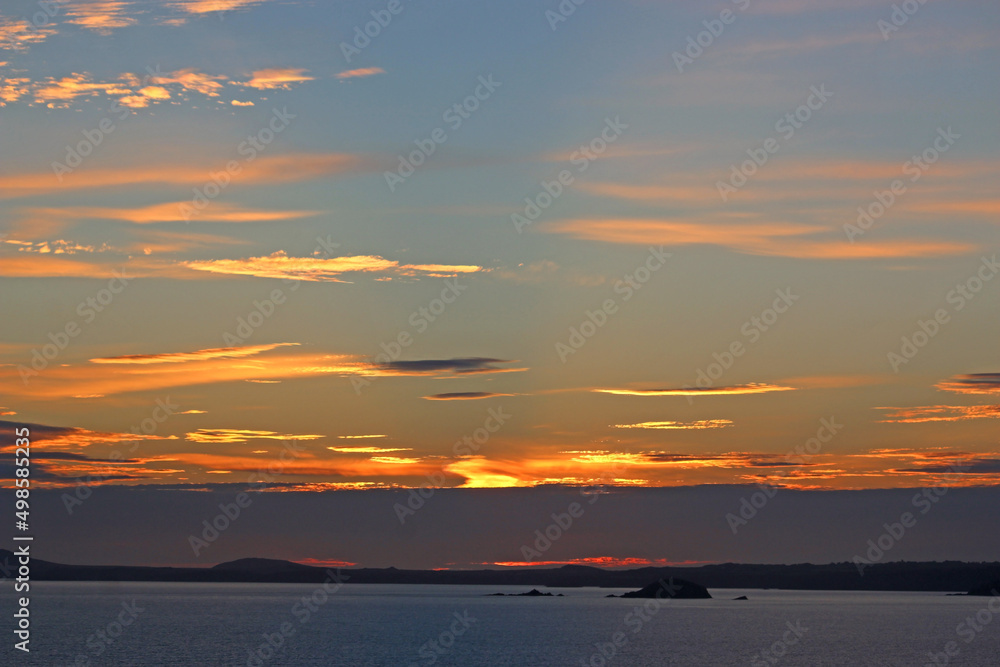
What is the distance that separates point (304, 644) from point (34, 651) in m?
35.7

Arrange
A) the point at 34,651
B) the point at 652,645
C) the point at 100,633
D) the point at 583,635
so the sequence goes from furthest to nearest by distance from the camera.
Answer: the point at 583,635
the point at 100,633
the point at 652,645
the point at 34,651

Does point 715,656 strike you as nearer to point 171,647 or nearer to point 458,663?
point 458,663

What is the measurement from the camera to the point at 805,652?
14188 centimetres

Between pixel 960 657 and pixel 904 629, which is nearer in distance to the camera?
pixel 960 657

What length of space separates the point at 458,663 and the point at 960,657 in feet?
211

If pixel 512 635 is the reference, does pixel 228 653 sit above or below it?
above

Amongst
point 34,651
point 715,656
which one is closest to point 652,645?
point 715,656

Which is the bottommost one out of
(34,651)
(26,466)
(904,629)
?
(904,629)

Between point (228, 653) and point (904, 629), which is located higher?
point (228, 653)

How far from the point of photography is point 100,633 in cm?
16650

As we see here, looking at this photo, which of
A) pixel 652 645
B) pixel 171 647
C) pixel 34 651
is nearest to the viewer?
Answer: pixel 34 651

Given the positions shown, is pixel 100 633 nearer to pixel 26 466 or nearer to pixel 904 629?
pixel 26 466

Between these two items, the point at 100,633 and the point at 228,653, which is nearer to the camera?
the point at 228,653

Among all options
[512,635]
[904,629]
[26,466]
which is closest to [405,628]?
[512,635]
